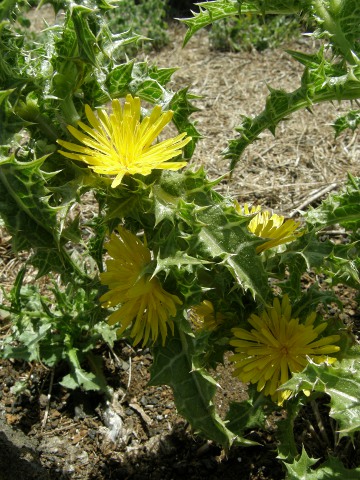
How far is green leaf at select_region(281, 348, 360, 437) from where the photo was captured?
6.44ft

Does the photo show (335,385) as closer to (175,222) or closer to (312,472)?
(312,472)

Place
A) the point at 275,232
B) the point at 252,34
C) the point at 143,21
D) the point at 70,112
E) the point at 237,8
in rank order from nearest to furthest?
1. the point at 70,112
2. the point at 237,8
3. the point at 275,232
4. the point at 252,34
5. the point at 143,21

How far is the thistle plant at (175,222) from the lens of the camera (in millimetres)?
1919

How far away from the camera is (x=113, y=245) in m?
2.19

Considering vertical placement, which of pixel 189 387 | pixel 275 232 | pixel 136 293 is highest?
pixel 136 293

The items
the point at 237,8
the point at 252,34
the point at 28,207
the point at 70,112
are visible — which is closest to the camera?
the point at 28,207

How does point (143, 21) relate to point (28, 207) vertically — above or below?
below

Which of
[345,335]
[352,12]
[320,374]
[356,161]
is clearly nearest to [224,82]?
[356,161]

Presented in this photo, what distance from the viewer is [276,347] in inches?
91.4

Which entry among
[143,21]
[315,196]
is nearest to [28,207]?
[315,196]

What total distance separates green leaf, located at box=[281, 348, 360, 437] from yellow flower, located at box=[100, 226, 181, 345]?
496 mm

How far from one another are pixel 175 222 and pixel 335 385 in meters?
0.81

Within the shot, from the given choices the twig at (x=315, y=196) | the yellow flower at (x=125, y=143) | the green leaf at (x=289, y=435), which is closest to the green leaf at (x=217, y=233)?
the yellow flower at (x=125, y=143)

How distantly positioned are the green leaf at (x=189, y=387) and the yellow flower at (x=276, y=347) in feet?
0.74
